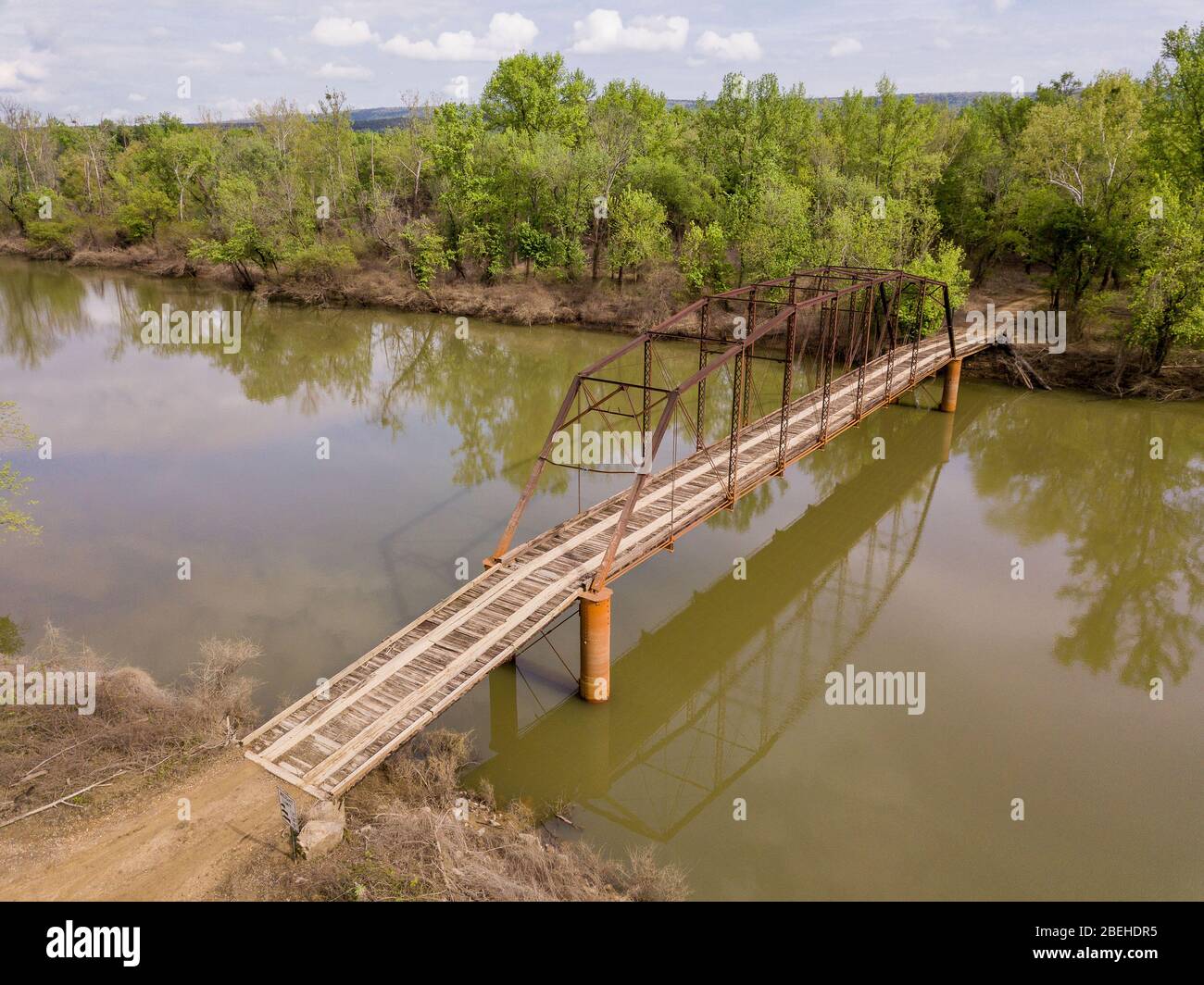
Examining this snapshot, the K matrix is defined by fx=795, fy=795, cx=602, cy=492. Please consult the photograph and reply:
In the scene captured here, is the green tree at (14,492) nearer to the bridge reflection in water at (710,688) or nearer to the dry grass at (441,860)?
the dry grass at (441,860)

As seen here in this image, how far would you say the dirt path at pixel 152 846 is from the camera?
11.0 metres

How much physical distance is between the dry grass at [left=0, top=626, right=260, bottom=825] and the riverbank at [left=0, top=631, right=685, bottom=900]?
3cm

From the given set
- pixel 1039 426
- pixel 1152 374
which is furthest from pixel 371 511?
pixel 1152 374

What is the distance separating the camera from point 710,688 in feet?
58.0

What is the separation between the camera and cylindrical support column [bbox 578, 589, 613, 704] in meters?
15.3

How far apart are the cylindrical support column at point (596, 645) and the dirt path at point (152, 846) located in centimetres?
569

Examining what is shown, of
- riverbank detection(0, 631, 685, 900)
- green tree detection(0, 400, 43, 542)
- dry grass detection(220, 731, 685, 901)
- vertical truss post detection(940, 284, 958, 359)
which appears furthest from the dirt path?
vertical truss post detection(940, 284, 958, 359)

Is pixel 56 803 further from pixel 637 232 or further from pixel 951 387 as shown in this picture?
pixel 637 232

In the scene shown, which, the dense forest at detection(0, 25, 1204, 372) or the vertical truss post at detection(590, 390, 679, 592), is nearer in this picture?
the vertical truss post at detection(590, 390, 679, 592)

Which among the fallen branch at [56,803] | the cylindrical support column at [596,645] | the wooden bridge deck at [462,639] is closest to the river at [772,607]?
the cylindrical support column at [596,645]

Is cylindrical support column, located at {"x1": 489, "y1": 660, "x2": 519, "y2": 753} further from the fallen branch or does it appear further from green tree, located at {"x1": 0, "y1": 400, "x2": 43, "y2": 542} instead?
green tree, located at {"x1": 0, "y1": 400, "x2": 43, "y2": 542}

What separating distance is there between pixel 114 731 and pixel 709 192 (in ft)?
166

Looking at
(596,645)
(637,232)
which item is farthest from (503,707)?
(637,232)

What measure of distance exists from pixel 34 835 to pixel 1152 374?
44084 millimetres
